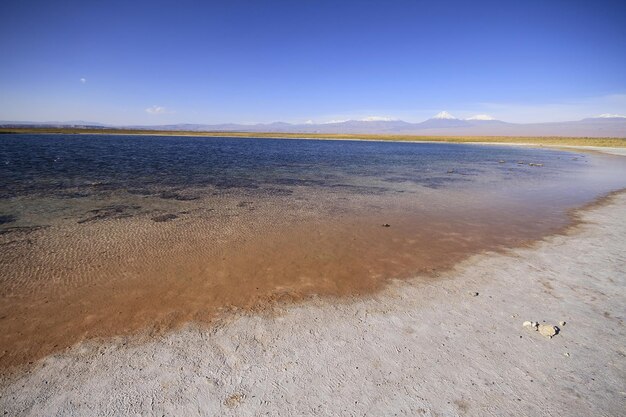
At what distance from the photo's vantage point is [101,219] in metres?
12.1

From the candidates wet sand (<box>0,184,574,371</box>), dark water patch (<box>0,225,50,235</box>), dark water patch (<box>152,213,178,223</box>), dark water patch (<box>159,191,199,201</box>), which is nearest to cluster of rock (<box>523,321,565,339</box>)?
wet sand (<box>0,184,574,371</box>)

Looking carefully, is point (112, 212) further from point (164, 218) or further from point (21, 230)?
point (21, 230)

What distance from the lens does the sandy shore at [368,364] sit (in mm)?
4012

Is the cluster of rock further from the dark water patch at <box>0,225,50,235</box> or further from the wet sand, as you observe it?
the dark water patch at <box>0,225,50,235</box>

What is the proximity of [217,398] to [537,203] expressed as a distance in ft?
59.0

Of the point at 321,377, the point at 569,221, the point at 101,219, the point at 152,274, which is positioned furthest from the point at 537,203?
the point at 101,219

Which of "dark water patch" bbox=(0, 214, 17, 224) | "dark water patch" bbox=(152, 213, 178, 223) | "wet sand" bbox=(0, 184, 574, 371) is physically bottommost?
"dark water patch" bbox=(152, 213, 178, 223)

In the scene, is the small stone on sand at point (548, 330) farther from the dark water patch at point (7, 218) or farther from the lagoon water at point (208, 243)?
the dark water patch at point (7, 218)

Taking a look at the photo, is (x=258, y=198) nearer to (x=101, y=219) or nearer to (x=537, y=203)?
(x=101, y=219)

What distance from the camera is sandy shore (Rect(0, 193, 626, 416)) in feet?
13.2

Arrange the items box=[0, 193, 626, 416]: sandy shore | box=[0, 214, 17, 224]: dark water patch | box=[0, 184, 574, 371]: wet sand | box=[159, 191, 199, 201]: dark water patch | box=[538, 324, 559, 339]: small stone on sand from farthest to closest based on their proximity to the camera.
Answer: box=[159, 191, 199, 201]: dark water patch, box=[0, 214, 17, 224]: dark water patch, box=[0, 184, 574, 371]: wet sand, box=[538, 324, 559, 339]: small stone on sand, box=[0, 193, 626, 416]: sandy shore

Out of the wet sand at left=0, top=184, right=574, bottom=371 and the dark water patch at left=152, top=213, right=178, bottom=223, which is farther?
the dark water patch at left=152, top=213, right=178, bottom=223

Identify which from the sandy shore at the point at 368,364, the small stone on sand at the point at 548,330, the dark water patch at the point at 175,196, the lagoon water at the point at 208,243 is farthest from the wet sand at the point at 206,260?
the small stone on sand at the point at 548,330

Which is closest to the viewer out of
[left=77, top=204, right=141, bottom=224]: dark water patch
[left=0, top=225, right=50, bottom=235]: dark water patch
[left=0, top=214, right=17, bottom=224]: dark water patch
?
[left=0, top=225, right=50, bottom=235]: dark water patch
